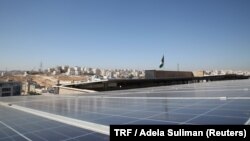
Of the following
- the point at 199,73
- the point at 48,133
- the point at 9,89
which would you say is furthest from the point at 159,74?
the point at 9,89

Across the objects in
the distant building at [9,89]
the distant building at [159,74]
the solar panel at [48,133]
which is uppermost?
the distant building at [159,74]

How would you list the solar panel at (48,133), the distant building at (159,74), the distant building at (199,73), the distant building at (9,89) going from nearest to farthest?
the solar panel at (48,133)
the distant building at (159,74)
the distant building at (199,73)
the distant building at (9,89)

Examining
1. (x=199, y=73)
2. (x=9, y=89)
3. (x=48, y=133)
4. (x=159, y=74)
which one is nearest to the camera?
(x=48, y=133)

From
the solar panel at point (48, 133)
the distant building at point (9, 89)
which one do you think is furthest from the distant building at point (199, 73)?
the distant building at point (9, 89)

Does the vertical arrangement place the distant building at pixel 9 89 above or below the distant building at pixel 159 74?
below

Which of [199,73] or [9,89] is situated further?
[9,89]

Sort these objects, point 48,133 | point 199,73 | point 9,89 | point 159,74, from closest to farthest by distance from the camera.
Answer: point 48,133 → point 159,74 → point 199,73 → point 9,89

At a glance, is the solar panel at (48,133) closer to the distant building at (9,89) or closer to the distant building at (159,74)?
the distant building at (159,74)

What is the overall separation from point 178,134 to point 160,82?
41300 millimetres

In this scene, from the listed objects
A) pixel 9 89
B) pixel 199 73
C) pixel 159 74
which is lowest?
pixel 9 89

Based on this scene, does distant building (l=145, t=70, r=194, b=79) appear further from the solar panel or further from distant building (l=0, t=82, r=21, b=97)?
distant building (l=0, t=82, r=21, b=97)

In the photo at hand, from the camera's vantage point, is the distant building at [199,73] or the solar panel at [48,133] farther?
the distant building at [199,73]

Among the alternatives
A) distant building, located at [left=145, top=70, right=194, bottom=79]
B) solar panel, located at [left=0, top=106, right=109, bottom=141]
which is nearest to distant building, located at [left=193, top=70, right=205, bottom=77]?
distant building, located at [left=145, top=70, right=194, bottom=79]

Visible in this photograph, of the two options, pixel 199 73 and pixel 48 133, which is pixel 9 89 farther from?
pixel 48 133
